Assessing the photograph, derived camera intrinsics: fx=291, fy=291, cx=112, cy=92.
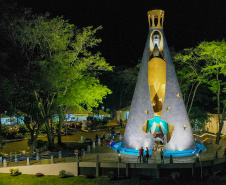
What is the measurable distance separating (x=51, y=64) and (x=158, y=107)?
31.8ft

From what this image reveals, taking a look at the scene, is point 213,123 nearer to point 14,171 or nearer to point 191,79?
point 191,79

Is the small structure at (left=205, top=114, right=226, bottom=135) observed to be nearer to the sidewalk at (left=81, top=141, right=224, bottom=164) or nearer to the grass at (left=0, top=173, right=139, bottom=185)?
the sidewalk at (left=81, top=141, right=224, bottom=164)

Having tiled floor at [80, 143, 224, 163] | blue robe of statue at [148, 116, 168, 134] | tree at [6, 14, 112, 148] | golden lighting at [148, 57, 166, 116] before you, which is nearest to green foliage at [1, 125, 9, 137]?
tree at [6, 14, 112, 148]

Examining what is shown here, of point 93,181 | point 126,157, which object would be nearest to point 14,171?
point 93,181

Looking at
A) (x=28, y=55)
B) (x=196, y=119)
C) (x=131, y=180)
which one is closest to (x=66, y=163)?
(x=131, y=180)

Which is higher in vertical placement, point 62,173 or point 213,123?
point 213,123

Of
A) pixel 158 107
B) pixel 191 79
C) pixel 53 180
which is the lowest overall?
pixel 53 180

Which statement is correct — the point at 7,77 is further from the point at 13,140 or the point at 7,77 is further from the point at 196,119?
the point at 196,119

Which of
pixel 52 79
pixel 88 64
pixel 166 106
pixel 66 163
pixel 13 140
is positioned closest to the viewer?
pixel 66 163

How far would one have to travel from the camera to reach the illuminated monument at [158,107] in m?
22.0

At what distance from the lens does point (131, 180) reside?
58.2 ft

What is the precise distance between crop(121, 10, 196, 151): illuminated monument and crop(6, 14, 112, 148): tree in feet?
20.9

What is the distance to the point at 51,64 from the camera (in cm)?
2475

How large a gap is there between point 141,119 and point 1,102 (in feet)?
33.6
